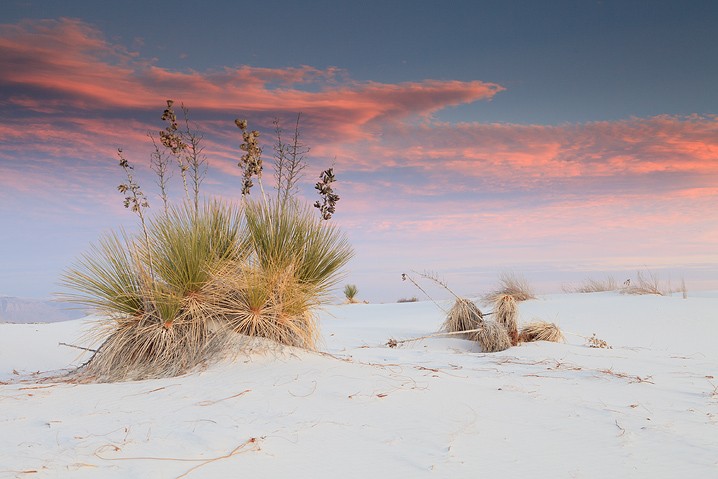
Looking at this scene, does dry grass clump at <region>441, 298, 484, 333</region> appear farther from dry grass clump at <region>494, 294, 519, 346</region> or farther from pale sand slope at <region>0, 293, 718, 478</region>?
pale sand slope at <region>0, 293, 718, 478</region>

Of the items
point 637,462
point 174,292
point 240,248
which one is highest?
point 240,248

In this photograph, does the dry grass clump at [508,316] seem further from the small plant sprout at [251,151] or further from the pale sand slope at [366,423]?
the small plant sprout at [251,151]

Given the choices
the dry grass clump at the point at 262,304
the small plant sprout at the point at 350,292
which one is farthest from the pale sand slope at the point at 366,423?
the small plant sprout at the point at 350,292

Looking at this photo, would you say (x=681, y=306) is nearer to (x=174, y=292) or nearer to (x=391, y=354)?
(x=391, y=354)

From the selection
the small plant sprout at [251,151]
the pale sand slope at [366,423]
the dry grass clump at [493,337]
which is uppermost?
the small plant sprout at [251,151]

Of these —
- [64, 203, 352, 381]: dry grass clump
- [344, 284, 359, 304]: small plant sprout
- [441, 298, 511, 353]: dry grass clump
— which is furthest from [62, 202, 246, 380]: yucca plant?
[344, 284, 359, 304]: small plant sprout

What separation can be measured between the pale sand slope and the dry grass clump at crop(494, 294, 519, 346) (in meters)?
3.06

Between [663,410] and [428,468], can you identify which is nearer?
[428,468]

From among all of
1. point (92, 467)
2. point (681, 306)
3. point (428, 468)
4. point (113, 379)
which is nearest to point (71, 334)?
point (113, 379)

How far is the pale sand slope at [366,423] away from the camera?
10.3 feet

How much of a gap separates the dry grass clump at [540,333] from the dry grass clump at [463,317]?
770mm

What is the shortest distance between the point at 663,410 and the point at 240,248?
4.31 metres

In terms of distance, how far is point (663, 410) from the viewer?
448 centimetres

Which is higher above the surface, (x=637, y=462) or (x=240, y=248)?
(x=240, y=248)
